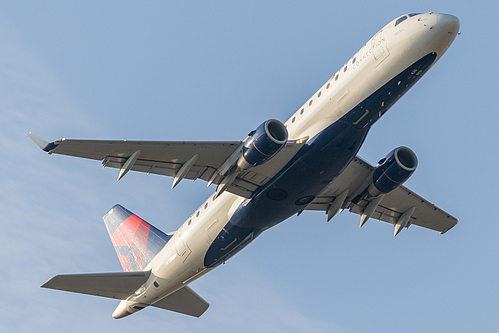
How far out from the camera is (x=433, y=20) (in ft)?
95.8

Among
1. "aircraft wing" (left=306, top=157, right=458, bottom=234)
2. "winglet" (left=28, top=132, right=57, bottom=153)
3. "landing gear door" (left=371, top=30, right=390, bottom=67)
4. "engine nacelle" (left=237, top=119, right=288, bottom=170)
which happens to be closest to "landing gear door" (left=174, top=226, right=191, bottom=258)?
"aircraft wing" (left=306, top=157, right=458, bottom=234)

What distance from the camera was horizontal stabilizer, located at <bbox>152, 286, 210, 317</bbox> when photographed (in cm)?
3966

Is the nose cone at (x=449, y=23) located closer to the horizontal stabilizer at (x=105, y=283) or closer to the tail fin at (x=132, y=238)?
the tail fin at (x=132, y=238)

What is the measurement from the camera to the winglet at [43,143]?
2695 centimetres

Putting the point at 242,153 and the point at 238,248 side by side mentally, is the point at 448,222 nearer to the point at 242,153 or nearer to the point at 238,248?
the point at 238,248

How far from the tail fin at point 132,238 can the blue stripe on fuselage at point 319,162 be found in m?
7.79

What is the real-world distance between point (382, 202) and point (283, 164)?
986cm

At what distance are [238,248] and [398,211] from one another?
32.1 feet

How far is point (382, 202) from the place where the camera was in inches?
1529

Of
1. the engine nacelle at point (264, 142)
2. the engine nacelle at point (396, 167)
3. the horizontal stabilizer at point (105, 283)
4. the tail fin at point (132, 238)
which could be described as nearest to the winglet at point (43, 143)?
the engine nacelle at point (264, 142)

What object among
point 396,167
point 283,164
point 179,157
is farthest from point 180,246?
point 396,167

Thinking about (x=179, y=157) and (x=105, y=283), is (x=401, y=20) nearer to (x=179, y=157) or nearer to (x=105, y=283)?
(x=179, y=157)

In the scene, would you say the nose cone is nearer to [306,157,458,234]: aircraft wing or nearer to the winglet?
[306,157,458,234]: aircraft wing

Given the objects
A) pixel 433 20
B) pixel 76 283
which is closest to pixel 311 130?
pixel 433 20
